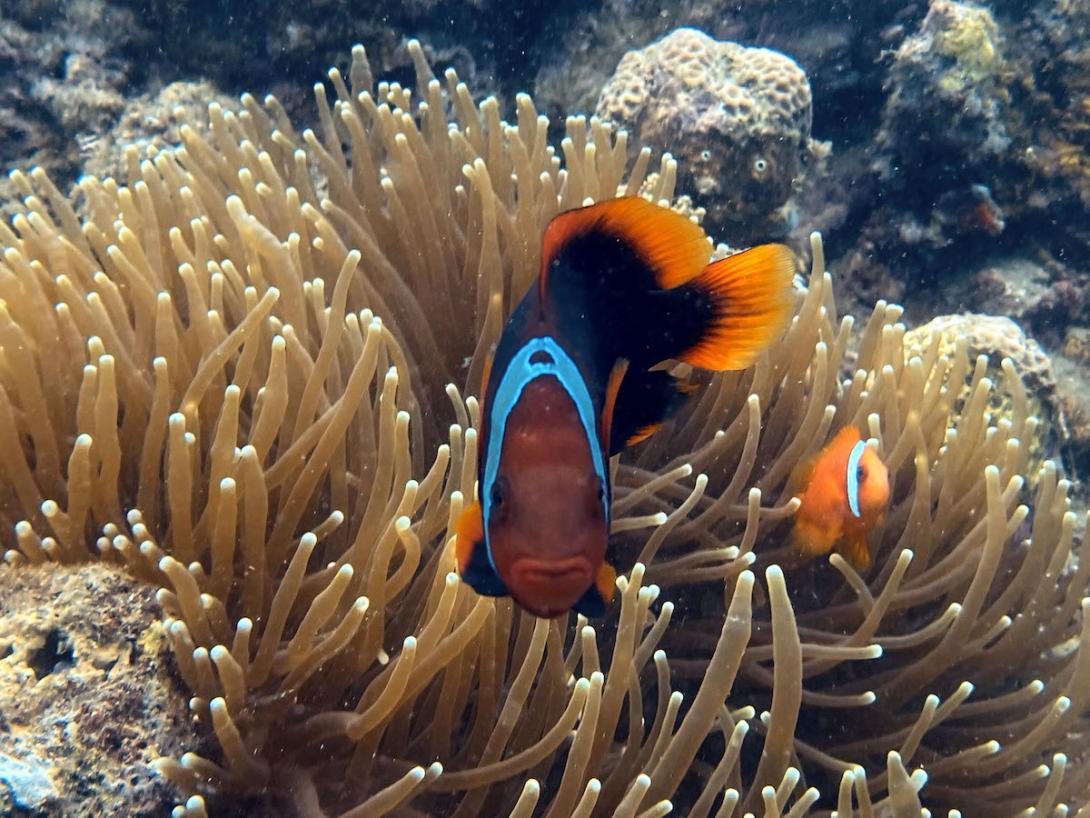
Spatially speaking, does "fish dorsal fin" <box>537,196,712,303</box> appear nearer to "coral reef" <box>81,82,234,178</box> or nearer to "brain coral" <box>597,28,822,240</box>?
"brain coral" <box>597,28,822,240</box>

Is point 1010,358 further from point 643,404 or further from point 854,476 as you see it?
point 643,404

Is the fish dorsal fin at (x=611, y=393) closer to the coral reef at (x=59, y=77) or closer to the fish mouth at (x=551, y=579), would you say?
the fish mouth at (x=551, y=579)

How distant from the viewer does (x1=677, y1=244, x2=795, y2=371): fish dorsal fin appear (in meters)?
1.30

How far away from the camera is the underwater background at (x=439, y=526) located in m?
1.56

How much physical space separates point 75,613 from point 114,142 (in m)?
3.06

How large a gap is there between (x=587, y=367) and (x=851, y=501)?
1113 mm

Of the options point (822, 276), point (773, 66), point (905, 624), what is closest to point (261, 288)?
point (822, 276)

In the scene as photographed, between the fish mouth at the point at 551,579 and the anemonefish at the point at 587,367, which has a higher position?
the anemonefish at the point at 587,367

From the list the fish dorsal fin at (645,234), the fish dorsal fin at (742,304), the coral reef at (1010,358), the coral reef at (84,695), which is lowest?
the coral reef at (84,695)

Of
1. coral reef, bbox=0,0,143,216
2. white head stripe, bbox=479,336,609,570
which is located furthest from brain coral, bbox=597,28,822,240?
white head stripe, bbox=479,336,609,570

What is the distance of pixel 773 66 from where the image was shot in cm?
390

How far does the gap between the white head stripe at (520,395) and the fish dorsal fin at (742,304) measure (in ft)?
1.01

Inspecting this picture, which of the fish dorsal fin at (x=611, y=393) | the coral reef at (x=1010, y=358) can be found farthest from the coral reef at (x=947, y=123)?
the fish dorsal fin at (x=611, y=393)

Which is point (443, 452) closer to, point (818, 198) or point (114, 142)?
point (114, 142)
